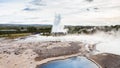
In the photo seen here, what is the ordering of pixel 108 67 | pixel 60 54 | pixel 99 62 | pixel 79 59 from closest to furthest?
pixel 108 67
pixel 99 62
pixel 79 59
pixel 60 54

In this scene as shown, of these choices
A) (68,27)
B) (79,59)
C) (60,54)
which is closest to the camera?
(79,59)

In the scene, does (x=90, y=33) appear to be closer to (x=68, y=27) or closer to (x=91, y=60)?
(x=68, y=27)

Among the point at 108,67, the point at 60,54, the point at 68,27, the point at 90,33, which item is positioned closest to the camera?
the point at 108,67

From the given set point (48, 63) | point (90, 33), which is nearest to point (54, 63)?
point (48, 63)

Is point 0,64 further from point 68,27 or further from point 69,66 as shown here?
point 68,27

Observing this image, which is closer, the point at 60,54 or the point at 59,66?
the point at 59,66

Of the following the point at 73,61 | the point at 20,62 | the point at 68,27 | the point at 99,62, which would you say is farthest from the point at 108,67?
the point at 68,27

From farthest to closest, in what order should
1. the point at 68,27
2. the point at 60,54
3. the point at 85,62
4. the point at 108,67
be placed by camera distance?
the point at 68,27, the point at 60,54, the point at 85,62, the point at 108,67

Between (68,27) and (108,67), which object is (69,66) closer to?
(108,67)

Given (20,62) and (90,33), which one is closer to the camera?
(20,62)
